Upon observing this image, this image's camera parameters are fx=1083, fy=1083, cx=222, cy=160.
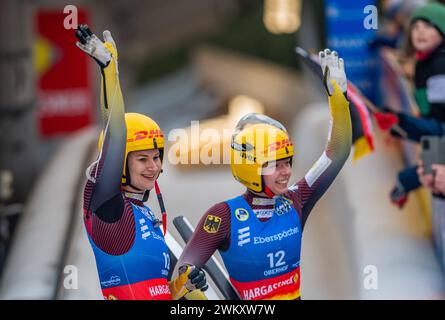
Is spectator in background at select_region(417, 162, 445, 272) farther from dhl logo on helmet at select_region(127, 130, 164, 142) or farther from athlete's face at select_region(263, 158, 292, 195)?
dhl logo on helmet at select_region(127, 130, 164, 142)

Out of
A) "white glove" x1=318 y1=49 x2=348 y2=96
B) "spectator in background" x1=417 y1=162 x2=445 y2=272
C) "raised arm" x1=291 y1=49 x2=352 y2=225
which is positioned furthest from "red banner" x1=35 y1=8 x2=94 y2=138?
"white glove" x1=318 y1=49 x2=348 y2=96

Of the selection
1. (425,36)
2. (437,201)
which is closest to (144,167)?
(425,36)

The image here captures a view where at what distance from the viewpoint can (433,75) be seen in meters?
6.68

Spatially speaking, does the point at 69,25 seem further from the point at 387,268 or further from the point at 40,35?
the point at 40,35

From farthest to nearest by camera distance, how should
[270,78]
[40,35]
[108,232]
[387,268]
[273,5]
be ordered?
[270,78], [273,5], [40,35], [387,268], [108,232]

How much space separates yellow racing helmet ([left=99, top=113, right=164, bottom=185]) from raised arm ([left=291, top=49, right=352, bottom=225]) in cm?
75

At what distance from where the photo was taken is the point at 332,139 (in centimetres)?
506

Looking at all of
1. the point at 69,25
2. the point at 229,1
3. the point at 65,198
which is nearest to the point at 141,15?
the point at 229,1

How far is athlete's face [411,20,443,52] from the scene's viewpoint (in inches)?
251

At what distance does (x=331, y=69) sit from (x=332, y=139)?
35 cm

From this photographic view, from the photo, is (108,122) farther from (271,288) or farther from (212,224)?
(271,288)
